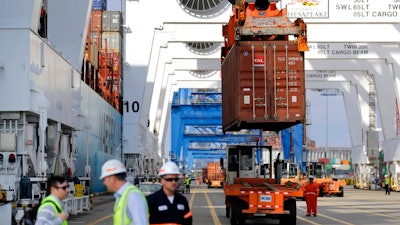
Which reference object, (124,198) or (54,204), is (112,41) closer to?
(54,204)

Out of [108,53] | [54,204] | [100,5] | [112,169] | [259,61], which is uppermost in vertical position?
[100,5]

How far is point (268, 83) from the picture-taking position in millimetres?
22719

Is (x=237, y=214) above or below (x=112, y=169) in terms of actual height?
below

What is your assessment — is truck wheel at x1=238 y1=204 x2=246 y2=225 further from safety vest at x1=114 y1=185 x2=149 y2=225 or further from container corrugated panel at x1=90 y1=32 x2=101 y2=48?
container corrugated panel at x1=90 y1=32 x2=101 y2=48

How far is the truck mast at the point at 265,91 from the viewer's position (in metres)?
21.5

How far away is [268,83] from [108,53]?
46852 millimetres

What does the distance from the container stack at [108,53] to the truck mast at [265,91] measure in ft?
118

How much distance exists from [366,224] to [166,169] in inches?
642

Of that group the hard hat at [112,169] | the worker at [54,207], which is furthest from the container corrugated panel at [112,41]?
the hard hat at [112,169]

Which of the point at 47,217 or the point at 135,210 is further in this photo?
the point at 47,217

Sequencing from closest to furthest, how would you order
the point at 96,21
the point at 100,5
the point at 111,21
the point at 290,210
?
the point at 290,210
the point at 96,21
the point at 111,21
the point at 100,5

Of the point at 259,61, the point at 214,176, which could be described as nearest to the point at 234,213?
the point at 259,61

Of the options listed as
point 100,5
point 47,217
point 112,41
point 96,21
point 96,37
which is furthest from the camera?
point 100,5

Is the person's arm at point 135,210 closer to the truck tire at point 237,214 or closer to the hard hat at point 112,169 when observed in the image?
the hard hat at point 112,169
